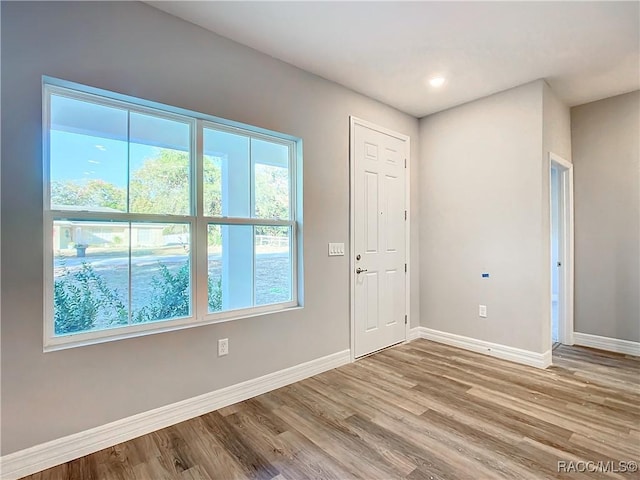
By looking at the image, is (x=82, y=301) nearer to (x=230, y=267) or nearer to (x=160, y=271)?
(x=160, y=271)

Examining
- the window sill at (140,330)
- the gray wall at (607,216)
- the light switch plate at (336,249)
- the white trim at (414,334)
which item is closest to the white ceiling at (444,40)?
the gray wall at (607,216)

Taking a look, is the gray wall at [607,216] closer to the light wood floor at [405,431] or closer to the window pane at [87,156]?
the light wood floor at [405,431]

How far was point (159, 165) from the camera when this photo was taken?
7.32ft

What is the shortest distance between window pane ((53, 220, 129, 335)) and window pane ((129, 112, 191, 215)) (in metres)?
0.25

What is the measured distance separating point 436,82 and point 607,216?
2433 mm

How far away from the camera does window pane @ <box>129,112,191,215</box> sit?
7.05 feet

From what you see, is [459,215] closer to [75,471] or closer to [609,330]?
[609,330]

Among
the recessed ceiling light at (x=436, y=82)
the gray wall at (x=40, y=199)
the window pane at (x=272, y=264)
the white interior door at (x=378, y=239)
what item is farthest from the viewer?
the white interior door at (x=378, y=239)

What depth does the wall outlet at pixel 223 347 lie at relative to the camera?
7.80 feet

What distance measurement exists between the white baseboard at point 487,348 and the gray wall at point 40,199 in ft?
4.63

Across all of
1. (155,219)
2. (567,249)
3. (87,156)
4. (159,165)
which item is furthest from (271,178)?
(567,249)

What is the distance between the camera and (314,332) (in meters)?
2.96

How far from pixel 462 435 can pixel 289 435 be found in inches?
42.1

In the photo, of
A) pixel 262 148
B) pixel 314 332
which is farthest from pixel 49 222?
pixel 314 332
